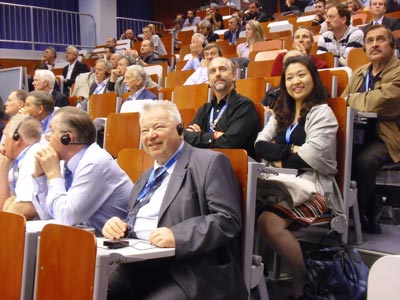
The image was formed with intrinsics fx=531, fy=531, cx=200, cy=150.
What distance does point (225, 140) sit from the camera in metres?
2.80

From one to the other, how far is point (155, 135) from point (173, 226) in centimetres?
37

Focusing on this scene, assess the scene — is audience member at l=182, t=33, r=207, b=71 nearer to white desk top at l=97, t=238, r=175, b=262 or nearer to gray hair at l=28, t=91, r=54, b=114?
gray hair at l=28, t=91, r=54, b=114

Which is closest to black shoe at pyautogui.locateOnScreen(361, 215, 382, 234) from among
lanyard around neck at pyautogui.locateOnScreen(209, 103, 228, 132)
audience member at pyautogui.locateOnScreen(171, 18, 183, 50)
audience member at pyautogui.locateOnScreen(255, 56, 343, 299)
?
audience member at pyautogui.locateOnScreen(255, 56, 343, 299)

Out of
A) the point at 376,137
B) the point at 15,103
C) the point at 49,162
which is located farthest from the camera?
the point at 15,103

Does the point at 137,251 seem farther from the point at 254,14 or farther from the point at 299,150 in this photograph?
the point at 254,14

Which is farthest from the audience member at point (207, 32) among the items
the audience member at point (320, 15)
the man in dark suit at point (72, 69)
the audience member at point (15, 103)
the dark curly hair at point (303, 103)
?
the dark curly hair at point (303, 103)

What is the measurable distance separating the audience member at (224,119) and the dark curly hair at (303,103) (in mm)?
250

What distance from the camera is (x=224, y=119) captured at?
294 cm

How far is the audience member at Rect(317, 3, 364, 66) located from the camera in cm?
421

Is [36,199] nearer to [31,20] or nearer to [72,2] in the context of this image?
[31,20]

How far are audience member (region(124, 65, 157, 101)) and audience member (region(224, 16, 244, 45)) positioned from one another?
310cm

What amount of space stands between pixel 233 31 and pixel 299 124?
A: 5115 mm

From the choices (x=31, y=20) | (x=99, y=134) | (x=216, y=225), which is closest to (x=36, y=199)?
(x=216, y=225)

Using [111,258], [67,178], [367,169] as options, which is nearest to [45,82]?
[67,178]
